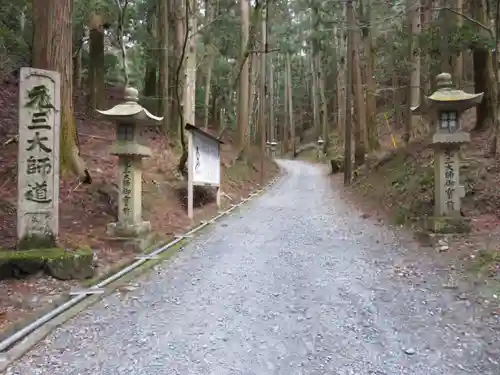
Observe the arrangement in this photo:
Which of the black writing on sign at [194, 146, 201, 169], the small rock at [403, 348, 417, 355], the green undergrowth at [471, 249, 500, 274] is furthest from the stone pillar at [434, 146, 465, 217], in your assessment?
the black writing on sign at [194, 146, 201, 169]

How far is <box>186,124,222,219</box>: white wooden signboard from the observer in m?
10.1

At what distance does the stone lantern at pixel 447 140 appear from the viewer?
287 inches

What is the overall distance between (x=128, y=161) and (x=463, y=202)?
20.1ft

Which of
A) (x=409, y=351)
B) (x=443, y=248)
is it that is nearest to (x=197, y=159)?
(x=443, y=248)

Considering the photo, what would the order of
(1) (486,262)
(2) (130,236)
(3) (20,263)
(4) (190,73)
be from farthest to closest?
(4) (190,73)
(2) (130,236)
(1) (486,262)
(3) (20,263)

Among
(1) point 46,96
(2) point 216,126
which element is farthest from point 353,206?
(2) point 216,126

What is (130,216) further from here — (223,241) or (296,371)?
(296,371)

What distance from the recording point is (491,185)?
856cm

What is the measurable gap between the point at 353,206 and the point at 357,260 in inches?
246

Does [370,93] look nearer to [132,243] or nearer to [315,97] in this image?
[132,243]

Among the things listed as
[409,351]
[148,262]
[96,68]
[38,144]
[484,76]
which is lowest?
[409,351]

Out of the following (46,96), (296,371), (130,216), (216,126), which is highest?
(216,126)

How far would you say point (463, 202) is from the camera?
858 cm

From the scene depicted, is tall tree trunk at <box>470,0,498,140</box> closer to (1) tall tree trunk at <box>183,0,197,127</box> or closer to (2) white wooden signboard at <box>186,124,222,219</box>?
(2) white wooden signboard at <box>186,124,222,219</box>
